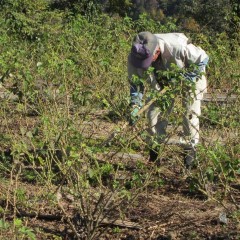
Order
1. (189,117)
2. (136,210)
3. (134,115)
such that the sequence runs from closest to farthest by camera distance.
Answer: (134,115), (136,210), (189,117)

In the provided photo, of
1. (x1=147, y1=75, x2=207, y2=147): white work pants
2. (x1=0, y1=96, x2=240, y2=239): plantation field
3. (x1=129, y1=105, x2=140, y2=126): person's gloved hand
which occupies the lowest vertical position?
(x1=0, y1=96, x2=240, y2=239): plantation field

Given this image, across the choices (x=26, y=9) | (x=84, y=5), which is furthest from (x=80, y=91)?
(x=84, y=5)

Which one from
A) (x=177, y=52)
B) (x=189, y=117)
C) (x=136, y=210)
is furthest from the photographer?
(x=189, y=117)

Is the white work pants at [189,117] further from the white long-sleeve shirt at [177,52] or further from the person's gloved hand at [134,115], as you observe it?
the person's gloved hand at [134,115]

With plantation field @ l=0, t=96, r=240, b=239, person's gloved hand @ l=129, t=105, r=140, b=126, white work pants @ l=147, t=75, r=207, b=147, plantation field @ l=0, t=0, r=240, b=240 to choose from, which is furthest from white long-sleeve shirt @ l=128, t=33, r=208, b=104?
plantation field @ l=0, t=96, r=240, b=239

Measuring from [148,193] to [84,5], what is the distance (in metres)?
18.4

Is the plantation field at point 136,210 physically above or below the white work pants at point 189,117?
below

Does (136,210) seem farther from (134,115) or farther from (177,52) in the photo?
(177,52)

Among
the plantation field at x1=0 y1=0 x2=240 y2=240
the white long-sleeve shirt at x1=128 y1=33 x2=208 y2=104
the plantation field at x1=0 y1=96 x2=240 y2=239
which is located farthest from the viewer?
the white long-sleeve shirt at x1=128 y1=33 x2=208 y2=104

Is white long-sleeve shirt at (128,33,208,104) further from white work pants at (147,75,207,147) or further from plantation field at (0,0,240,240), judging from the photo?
plantation field at (0,0,240,240)

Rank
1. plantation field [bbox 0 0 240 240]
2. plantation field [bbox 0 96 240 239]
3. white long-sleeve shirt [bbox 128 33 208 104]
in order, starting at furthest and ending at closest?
white long-sleeve shirt [bbox 128 33 208 104]
plantation field [bbox 0 96 240 239]
plantation field [bbox 0 0 240 240]

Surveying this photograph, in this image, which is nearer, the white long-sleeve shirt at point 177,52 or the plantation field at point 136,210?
the plantation field at point 136,210

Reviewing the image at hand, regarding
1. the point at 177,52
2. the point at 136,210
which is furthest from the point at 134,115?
the point at 177,52

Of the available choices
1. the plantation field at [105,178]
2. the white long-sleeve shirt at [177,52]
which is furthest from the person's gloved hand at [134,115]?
the white long-sleeve shirt at [177,52]
